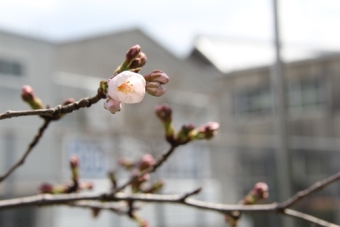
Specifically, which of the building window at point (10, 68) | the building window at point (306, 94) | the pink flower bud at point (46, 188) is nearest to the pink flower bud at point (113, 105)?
the pink flower bud at point (46, 188)

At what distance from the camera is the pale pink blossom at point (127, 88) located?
0.50 meters

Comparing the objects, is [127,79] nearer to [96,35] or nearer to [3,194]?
[3,194]

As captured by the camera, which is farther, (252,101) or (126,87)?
(252,101)

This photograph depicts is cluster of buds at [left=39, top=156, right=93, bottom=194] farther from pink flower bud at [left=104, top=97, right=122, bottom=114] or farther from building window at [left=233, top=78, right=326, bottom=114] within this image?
building window at [left=233, top=78, right=326, bottom=114]

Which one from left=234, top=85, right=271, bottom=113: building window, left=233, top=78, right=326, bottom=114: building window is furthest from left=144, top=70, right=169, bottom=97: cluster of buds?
left=234, top=85, right=271, bottom=113: building window

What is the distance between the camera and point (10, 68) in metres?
8.63

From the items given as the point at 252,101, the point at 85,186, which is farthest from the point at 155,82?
the point at 252,101

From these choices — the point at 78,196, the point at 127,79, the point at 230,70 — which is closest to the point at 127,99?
the point at 127,79

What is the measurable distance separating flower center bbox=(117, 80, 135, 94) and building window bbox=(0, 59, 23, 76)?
26.9ft

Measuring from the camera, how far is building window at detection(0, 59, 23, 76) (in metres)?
8.51

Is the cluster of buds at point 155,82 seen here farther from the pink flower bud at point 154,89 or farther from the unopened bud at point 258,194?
the unopened bud at point 258,194

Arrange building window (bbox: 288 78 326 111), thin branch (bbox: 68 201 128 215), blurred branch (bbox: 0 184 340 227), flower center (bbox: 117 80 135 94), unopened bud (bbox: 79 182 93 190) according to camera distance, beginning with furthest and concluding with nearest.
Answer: building window (bbox: 288 78 326 111) < unopened bud (bbox: 79 182 93 190) < thin branch (bbox: 68 201 128 215) < blurred branch (bbox: 0 184 340 227) < flower center (bbox: 117 80 135 94)

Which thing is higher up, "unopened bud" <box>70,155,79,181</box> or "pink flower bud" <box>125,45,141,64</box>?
"pink flower bud" <box>125,45,141,64</box>

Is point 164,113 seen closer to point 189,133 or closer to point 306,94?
point 189,133
